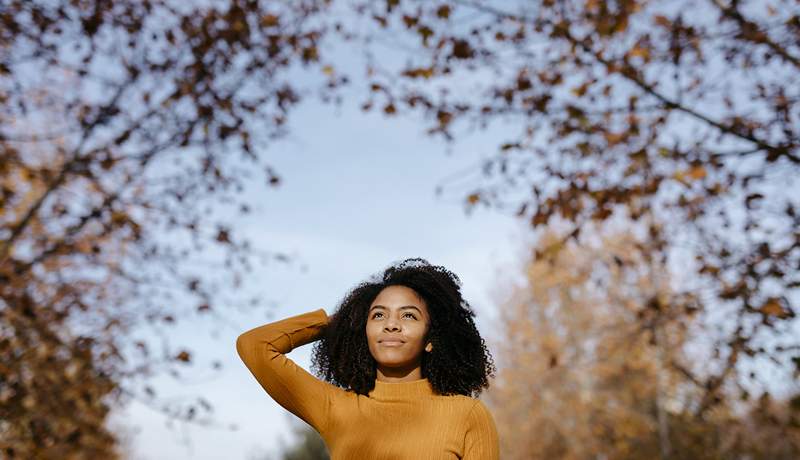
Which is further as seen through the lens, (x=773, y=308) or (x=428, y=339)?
(x=773, y=308)

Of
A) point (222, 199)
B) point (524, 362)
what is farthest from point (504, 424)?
point (222, 199)

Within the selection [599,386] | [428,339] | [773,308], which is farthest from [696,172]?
[599,386]

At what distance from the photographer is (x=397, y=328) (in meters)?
2.58

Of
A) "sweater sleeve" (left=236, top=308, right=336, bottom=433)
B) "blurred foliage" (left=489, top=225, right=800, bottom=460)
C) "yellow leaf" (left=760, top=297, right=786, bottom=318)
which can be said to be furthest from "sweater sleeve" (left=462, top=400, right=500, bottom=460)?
"blurred foliage" (left=489, top=225, right=800, bottom=460)

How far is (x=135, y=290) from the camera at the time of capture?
8.63 m

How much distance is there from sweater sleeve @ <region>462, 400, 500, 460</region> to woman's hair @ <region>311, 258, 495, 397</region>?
172 millimetres

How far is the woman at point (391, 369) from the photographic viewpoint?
2.37 meters

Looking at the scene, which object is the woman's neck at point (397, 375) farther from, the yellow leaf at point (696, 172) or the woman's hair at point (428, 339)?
the yellow leaf at point (696, 172)

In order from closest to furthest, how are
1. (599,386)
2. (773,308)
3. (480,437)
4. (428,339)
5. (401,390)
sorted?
1. (480,437)
2. (401,390)
3. (428,339)
4. (773,308)
5. (599,386)

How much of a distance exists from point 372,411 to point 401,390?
14cm

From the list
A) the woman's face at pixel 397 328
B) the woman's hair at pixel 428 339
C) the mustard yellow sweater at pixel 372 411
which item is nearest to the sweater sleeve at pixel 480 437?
the mustard yellow sweater at pixel 372 411

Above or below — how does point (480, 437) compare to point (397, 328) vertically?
below

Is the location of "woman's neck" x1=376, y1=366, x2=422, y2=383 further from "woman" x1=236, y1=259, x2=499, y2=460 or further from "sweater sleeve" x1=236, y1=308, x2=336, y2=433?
"sweater sleeve" x1=236, y1=308, x2=336, y2=433

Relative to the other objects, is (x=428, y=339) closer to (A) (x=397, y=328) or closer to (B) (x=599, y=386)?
(A) (x=397, y=328)
